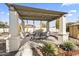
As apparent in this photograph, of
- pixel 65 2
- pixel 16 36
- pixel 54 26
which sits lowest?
pixel 16 36

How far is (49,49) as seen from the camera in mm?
3768

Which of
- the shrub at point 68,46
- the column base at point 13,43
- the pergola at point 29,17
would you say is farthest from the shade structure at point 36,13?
the shrub at point 68,46

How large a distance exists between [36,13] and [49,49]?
0.92 metres

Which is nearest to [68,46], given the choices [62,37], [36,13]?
[62,37]

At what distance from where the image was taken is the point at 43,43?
12.6 feet

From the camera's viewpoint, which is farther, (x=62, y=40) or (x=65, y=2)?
(x=62, y=40)

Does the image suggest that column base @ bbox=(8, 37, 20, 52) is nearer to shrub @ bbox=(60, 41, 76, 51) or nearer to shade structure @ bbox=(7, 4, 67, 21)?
shade structure @ bbox=(7, 4, 67, 21)

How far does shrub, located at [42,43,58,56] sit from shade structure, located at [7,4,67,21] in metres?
0.63

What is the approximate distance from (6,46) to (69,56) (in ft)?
4.99

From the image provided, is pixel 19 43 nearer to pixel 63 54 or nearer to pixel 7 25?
pixel 7 25

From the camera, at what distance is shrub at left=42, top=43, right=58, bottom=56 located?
3766 millimetres

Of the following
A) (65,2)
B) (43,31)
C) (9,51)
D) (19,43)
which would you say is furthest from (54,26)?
(9,51)

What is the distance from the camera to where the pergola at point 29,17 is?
12.3 ft

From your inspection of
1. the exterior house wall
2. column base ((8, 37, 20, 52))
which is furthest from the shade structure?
column base ((8, 37, 20, 52))
